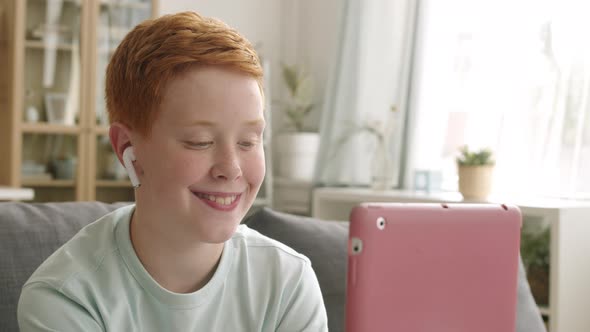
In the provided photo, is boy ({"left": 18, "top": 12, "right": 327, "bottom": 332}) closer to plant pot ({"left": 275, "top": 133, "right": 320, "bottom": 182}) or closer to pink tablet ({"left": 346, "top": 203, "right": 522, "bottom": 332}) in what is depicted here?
pink tablet ({"left": 346, "top": 203, "right": 522, "bottom": 332})

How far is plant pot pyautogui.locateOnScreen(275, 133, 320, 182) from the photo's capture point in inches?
180

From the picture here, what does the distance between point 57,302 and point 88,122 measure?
3361mm

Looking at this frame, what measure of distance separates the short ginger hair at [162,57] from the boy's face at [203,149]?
0.04 ft

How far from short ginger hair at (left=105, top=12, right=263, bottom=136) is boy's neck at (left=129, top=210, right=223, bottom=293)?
14cm

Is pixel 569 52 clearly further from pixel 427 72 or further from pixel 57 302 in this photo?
pixel 57 302

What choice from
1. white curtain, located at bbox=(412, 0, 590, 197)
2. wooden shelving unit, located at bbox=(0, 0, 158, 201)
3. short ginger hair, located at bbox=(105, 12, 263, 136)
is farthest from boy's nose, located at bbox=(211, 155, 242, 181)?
wooden shelving unit, located at bbox=(0, 0, 158, 201)

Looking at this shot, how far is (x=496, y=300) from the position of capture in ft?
3.65

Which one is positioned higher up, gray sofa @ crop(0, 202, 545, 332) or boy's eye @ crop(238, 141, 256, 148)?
boy's eye @ crop(238, 141, 256, 148)

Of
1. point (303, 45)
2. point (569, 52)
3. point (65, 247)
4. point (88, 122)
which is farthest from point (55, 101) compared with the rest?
point (65, 247)

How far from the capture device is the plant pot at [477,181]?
3242 millimetres

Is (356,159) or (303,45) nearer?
(356,159)

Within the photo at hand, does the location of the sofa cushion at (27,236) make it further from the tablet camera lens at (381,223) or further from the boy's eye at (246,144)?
the tablet camera lens at (381,223)

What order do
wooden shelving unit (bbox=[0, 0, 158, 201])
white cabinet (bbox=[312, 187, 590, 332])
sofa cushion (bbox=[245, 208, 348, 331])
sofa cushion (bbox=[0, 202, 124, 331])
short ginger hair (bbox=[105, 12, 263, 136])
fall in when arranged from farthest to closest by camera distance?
wooden shelving unit (bbox=[0, 0, 158, 201]) < white cabinet (bbox=[312, 187, 590, 332]) < sofa cushion (bbox=[245, 208, 348, 331]) < sofa cushion (bbox=[0, 202, 124, 331]) < short ginger hair (bbox=[105, 12, 263, 136])

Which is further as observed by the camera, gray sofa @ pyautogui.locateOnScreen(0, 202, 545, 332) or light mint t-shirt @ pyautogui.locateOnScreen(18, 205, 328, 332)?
gray sofa @ pyautogui.locateOnScreen(0, 202, 545, 332)
